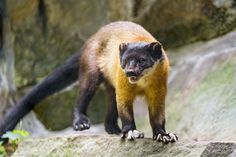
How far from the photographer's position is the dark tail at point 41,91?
21.8 feet

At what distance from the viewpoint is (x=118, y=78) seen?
505cm

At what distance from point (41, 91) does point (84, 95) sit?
1010 mm

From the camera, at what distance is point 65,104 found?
302 inches

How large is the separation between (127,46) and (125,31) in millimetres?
891

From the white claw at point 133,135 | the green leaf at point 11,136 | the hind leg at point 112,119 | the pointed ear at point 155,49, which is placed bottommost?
the green leaf at point 11,136

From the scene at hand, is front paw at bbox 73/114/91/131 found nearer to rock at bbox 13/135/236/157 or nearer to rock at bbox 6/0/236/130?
rock at bbox 13/135/236/157

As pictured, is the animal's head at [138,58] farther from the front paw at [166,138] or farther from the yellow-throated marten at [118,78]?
the front paw at [166,138]

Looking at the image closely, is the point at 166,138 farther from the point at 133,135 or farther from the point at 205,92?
the point at 205,92

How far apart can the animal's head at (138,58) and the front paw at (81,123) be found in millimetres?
1221

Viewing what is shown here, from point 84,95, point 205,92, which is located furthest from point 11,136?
point 205,92

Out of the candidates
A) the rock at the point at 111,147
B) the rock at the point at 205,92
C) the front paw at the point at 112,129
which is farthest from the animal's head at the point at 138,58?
the rock at the point at 205,92

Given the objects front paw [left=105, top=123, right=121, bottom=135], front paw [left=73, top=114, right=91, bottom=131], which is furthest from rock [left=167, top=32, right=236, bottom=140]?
front paw [left=73, top=114, right=91, bottom=131]

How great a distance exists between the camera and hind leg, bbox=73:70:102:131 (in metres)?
5.82

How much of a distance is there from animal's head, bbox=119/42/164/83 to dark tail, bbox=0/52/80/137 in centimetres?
186
